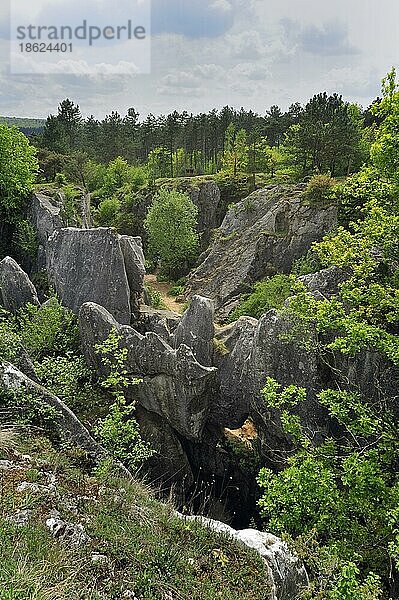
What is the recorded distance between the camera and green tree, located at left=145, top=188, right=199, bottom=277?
1583 inches

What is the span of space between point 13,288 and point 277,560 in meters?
13.7

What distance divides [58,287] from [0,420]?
9960 millimetres

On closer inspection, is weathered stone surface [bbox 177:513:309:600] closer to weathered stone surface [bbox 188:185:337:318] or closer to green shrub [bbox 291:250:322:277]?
green shrub [bbox 291:250:322:277]

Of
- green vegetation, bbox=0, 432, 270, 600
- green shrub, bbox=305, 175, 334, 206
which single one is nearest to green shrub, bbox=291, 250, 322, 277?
green shrub, bbox=305, 175, 334, 206

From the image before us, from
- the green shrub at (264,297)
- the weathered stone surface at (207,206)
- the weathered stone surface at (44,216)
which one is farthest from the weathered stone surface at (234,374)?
the weathered stone surface at (207,206)

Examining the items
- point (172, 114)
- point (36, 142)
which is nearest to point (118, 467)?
point (36, 142)

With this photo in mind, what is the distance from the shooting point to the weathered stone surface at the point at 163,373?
14.0m

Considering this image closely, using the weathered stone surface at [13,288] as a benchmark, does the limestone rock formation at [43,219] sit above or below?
above

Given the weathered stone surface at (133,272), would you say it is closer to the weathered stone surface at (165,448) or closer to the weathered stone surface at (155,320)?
the weathered stone surface at (155,320)

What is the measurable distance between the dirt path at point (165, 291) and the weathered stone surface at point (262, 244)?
1.78 metres

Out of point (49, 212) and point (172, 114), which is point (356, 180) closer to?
point (49, 212)

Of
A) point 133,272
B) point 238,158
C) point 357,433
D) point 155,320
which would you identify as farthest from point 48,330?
point 238,158

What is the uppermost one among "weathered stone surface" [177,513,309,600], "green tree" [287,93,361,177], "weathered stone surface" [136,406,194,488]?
"green tree" [287,93,361,177]

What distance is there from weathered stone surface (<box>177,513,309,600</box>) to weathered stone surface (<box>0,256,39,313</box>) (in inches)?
482
